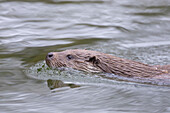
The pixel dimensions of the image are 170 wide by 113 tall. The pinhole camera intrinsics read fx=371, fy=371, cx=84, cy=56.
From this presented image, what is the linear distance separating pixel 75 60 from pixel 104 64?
1.80ft

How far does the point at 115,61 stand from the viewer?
6820 mm

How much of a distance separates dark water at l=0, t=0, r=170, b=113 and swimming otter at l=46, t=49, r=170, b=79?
177 millimetres

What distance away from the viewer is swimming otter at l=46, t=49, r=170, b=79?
6656 mm

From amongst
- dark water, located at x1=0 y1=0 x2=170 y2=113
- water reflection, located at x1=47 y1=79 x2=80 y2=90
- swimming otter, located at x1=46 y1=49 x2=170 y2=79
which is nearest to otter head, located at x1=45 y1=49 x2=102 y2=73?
swimming otter, located at x1=46 y1=49 x2=170 y2=79

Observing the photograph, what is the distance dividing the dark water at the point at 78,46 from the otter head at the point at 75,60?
0.14 m

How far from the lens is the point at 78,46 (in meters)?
9.33

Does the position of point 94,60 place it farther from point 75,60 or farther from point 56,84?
point 56,84

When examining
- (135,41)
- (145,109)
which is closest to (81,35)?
(135,41)

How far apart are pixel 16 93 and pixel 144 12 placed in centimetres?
775

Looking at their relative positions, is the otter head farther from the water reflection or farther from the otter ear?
the water reflection

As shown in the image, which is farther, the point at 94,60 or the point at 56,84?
the point at 94,60

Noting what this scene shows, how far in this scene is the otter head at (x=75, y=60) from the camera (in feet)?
22.6

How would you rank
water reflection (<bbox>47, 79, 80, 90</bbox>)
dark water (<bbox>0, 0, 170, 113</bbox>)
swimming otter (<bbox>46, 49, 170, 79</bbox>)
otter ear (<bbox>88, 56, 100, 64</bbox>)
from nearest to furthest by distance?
dark water (<bbox>0, 0, 170, 113</bbox>), water reflection (<bbox>47, 79, 80, 90</bbox>), swimming otter (<bbox>46, 49, 170, 79</bbox>), otter ear (<bbox>88, 56, 100, 64</bbox>)

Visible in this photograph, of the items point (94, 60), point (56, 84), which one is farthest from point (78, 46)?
point (56, 84)
